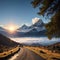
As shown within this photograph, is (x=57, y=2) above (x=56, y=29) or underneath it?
above

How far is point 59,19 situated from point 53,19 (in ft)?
5.94

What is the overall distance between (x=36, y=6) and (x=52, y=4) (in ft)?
8.49

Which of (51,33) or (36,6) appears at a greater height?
(36,6)

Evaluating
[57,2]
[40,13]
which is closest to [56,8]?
[57,2]

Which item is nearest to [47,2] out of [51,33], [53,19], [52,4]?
[52,4]

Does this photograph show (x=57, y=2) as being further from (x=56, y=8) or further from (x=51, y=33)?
(x=51, y=33)

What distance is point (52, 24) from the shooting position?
100 ft

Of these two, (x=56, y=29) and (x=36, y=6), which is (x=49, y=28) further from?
(x=36, y=6)

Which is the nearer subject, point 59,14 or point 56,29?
point 59,14

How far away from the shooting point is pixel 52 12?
30.2 m

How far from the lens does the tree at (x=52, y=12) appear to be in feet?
94.1

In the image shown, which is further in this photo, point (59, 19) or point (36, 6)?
point (36, 6)

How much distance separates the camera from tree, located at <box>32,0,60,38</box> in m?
28.7

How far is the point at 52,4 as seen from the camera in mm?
29469
